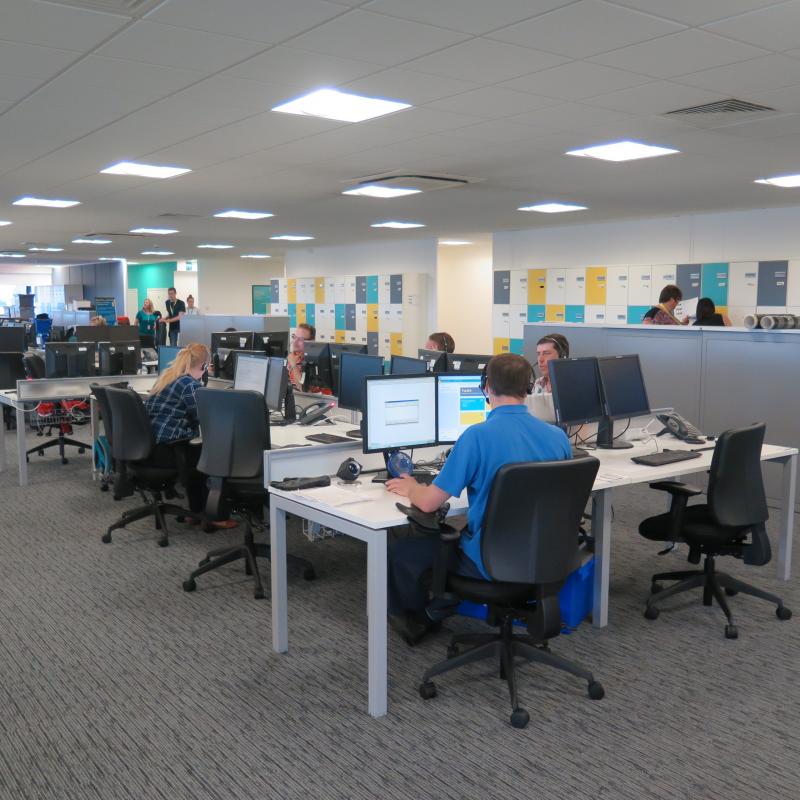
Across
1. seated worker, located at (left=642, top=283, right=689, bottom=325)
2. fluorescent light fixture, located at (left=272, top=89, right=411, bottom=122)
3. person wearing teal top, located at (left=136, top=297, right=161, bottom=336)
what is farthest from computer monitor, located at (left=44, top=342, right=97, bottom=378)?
person wearing teal top, located at (left=136, top=297, right=161, bottom=336)

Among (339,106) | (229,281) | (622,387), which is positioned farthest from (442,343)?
(229,281)

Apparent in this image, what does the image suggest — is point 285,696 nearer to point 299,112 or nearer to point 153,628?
point 153,628

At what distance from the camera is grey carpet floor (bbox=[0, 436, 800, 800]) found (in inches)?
95.3

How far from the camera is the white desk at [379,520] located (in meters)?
2.77

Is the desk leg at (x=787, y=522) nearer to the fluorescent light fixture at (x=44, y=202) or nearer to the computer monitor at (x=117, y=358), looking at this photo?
the computer monitor at (x=117, y=358)

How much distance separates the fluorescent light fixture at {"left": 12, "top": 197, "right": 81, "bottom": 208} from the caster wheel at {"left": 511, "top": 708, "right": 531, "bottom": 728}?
736 centimetres

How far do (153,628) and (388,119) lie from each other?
2.91 m

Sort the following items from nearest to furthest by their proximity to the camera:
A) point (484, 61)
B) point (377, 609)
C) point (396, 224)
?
point (377, 609), point (484, 61), point (396, 224)

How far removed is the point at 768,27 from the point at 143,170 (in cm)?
475

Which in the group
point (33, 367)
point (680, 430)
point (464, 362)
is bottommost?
point (680, 430)

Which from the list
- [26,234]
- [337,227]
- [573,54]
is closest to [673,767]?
[573,54]

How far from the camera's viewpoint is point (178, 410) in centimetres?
472

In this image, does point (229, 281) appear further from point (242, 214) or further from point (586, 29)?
point (586, 29)

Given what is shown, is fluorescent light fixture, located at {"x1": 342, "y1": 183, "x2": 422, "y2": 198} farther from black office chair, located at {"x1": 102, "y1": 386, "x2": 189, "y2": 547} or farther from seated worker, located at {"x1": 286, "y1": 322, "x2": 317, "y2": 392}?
black office chair, located at {"x1": 102, "y1": 386, "x2": 189, "y2": 547}
